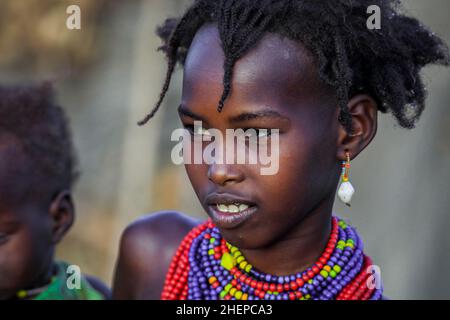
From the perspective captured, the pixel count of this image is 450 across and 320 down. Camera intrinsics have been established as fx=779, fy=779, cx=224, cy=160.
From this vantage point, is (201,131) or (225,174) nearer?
(225,174)

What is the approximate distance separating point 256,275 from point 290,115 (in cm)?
58

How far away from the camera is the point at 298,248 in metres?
2.56

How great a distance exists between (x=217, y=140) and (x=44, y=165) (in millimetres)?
1061

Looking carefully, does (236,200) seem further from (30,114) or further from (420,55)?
(30,114)

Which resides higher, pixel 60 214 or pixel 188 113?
pixel 188 113

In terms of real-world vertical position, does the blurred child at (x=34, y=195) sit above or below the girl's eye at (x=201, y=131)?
below

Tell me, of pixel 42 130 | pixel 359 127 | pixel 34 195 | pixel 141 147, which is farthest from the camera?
pixel 141 147

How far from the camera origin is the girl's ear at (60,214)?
3.11 m

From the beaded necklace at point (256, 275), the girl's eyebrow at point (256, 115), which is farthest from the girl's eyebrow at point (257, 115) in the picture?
the beaded necklace at point (256, 275)

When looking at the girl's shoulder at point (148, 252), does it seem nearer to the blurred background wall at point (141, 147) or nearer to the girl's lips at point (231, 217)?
the girl's lips at point (231, 217)

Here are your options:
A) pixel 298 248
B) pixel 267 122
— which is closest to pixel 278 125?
pixel 267 122

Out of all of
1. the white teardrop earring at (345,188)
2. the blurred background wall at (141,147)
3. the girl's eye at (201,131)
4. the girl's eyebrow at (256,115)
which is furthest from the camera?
the blurred background wall at (141,147)

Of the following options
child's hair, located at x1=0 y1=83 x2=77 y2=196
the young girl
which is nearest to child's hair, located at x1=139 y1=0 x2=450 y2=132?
the young girl

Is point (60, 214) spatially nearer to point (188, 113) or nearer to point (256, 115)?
point (188, 113)
